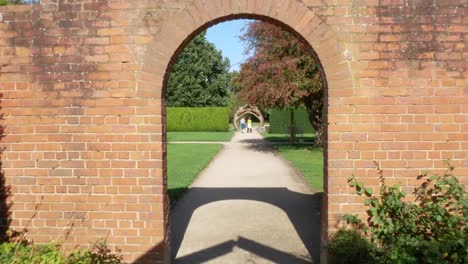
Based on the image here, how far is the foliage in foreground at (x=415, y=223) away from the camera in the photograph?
3.22m

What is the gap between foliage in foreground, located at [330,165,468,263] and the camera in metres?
3.22

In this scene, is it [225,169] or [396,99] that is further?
[225,169]

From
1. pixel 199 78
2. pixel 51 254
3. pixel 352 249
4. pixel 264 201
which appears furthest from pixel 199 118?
pixel 352 249

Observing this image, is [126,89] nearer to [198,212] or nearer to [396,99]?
[396,99]

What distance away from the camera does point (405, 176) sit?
12.3 ft

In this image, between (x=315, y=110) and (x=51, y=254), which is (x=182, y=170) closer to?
(x=51, y=254)

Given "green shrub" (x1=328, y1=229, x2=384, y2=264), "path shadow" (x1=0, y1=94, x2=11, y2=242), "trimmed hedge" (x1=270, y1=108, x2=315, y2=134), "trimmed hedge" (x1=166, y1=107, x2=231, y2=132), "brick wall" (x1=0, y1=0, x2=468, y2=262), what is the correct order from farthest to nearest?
"trimmed hedge" (x1=166, y1=107, x2=231, y2=132) → "trimmed hedge" (x1=270, y1=108, x2=315, y2=134) → "path shadow" (x1=0, y1=94, x2=11, y2=242) → "brick wall" (x1=0, y1=0, x2=468, y2=262) → "green shrub" (x1=328, y1=229, x2=384, y2=264)

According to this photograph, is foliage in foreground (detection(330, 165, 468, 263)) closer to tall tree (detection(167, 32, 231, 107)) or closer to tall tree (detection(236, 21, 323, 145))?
tall tree (detection(236, 21, 323, 145))

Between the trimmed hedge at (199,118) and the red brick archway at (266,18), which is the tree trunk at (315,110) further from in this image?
the trimmed hedge at (199,118)

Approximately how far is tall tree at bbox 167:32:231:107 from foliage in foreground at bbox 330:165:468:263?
38974 millimetres

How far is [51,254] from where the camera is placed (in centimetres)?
357

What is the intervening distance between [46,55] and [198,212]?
3.98 metres

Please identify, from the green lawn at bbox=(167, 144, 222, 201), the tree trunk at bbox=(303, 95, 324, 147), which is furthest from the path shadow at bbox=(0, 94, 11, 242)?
the tree trunk at bbox=(303, 95, 324, 147)

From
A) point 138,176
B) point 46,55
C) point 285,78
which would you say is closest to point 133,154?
point 138,176
